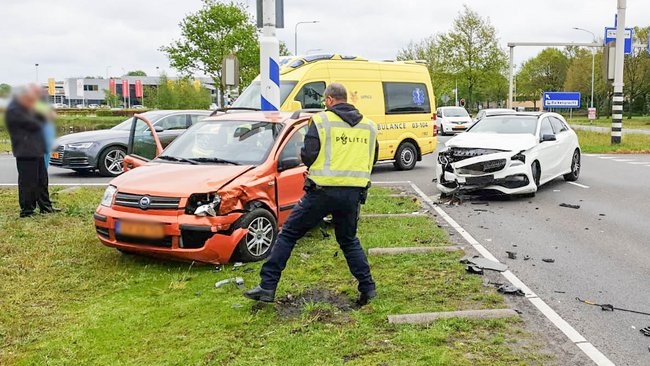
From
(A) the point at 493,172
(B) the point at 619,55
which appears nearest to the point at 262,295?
(A) the point at 493,172

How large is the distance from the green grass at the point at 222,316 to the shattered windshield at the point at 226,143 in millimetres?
1295

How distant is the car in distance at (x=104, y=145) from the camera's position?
73.5 inches

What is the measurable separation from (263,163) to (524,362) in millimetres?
3984

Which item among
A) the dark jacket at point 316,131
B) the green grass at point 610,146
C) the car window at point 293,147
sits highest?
the dark jacket at point 316,131

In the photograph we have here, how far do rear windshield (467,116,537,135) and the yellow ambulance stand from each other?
2.46m

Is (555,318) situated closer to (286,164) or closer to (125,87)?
(286,164)

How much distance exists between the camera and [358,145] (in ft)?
17.3

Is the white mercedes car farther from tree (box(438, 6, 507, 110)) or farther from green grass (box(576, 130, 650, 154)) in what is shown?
tree (box(438, 6, 507, 110))

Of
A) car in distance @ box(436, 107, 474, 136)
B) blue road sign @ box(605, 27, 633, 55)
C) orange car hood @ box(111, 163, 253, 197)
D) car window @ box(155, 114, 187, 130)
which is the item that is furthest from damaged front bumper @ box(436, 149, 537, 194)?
car in distance @ box(436, 107, 474, 136)

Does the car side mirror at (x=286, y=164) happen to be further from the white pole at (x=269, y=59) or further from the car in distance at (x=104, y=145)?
the white pole at (x=269, y=59)

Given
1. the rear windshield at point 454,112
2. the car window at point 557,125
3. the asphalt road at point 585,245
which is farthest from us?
the rear windshield at point 454,112

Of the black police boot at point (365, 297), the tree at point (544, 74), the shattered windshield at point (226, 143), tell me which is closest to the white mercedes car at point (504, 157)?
the shattered windshield at point (226, 143)

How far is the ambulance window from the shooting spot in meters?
14.1

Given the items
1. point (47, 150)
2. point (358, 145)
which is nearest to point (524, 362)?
point (358, 145)
